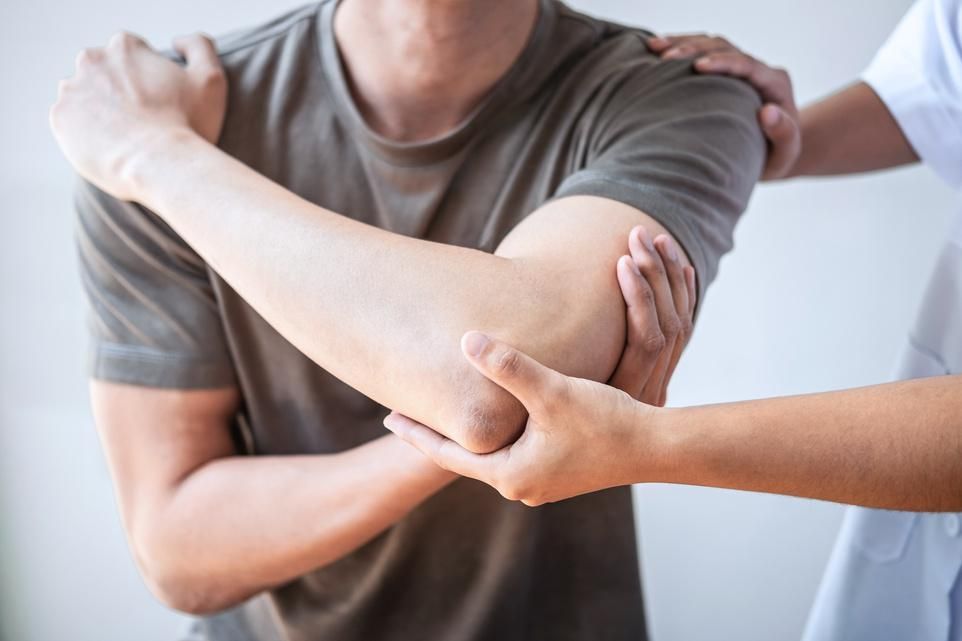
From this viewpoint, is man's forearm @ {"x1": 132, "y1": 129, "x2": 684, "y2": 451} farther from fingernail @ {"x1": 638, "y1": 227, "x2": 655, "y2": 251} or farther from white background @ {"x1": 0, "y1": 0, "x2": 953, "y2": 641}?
white background @ {"x1": 0, "y1": 0, "x2": 953, "y2": 641}

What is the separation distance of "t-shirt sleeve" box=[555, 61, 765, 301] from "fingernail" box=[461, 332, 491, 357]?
0.22m

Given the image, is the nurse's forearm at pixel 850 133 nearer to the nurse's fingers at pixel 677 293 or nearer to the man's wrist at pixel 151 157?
the nurse's fingers at pixel 677 293

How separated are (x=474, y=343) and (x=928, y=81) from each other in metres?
0.79

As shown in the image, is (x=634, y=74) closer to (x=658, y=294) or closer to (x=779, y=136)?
(x=779, y=136)

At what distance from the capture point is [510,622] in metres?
1.11

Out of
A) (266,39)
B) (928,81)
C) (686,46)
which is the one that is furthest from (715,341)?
(266,39)

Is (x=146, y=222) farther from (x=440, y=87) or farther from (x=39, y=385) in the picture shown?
(x=39, y=385)

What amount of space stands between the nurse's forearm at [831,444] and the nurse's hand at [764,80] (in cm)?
41

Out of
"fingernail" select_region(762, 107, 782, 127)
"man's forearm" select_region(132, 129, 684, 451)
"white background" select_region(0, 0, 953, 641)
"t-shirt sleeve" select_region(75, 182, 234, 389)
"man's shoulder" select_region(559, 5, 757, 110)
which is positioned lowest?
"white background" select_region(0, 0, 953, 641)

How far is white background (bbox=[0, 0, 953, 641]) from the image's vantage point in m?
1.58

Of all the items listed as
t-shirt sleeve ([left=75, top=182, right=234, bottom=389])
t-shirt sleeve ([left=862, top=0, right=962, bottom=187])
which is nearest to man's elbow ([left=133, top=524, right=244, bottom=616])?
t-shirt sleeve ([left=75, top=182, right=234, bottom=389])

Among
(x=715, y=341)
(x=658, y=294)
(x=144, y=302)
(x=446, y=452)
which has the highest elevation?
(x=658, y=294)

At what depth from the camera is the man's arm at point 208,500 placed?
979 mm

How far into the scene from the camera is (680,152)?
0.87 meters
